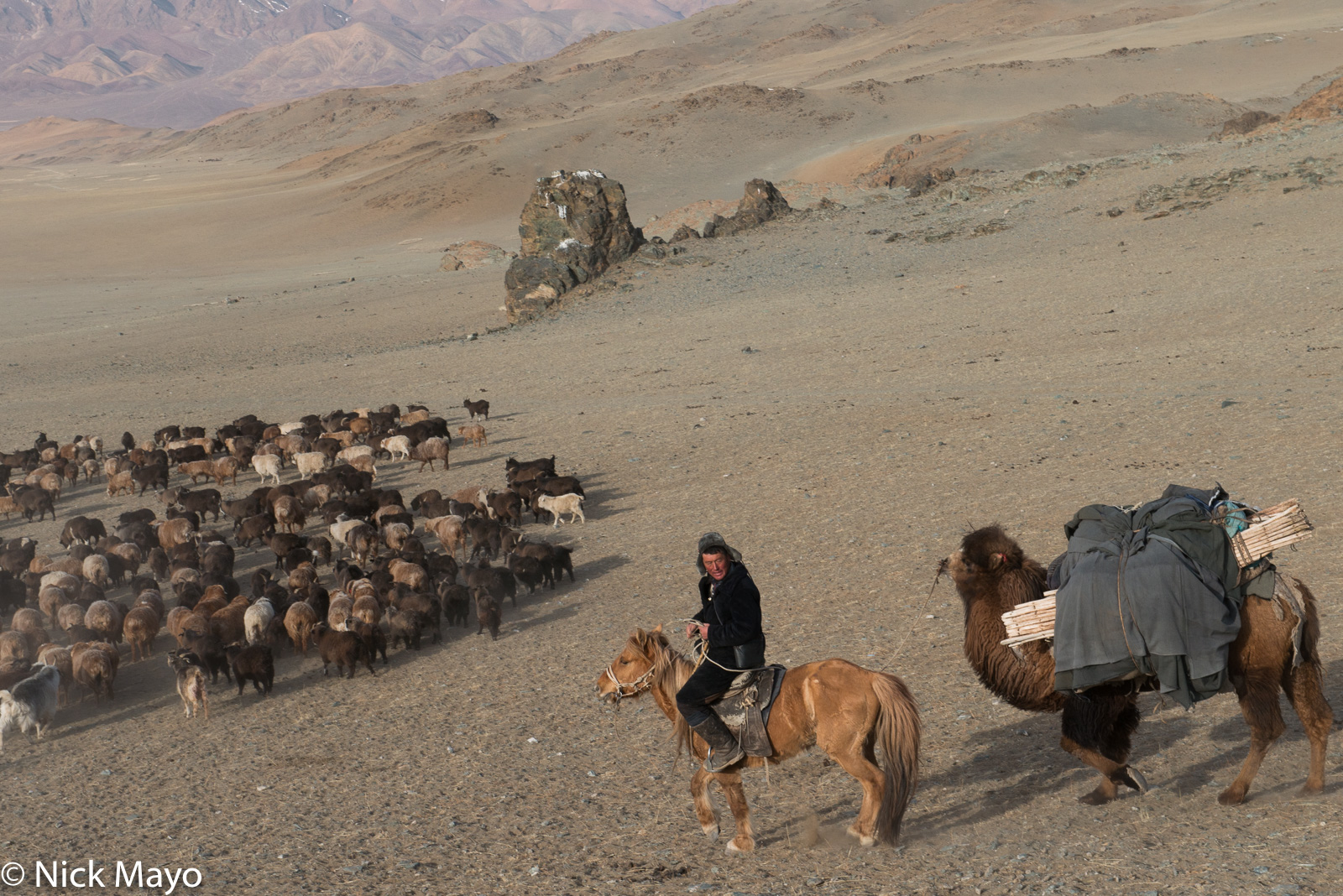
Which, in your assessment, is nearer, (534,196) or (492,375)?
(492,375)

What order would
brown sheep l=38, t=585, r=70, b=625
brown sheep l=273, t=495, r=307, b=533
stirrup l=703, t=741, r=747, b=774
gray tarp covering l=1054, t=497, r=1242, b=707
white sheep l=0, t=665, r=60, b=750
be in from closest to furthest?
1. gray tarp covering l=1054, t=497, r=1242, b=707
2. stirrup l=703, t=741, r=747, b=774
3. white sheep l=0, t=665, r=60, b=750
4. brown sheep l=38, t=585, r=70, b=625
5. brown sheep l=273, t=495, r=307, b=533

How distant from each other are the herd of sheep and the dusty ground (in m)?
0.39

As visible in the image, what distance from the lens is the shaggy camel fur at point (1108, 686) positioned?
6.05 metres

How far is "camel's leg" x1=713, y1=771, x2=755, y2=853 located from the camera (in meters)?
6.48

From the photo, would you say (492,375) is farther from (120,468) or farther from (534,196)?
(534,196)

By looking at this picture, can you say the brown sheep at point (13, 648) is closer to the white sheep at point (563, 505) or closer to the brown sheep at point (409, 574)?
the brown sheep at point (409, 574)

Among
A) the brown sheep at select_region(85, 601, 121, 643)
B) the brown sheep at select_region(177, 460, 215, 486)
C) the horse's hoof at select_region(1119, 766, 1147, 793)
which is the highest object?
the brown sheep at select_region(177, 460, 215, 486)

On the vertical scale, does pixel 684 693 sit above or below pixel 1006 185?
below

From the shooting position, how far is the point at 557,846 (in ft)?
22.2

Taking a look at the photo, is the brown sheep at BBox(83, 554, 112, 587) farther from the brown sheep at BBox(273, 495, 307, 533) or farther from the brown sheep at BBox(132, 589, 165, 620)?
the brown sheep at BBox(273, 495, 307, 533)

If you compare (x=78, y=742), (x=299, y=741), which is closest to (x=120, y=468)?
(x=78, y=742)

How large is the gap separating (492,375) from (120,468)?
9319 mm

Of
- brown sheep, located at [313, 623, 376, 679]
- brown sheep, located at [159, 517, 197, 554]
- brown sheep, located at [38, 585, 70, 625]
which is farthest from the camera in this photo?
brown sheep, located at [159, 517, 197, 554]

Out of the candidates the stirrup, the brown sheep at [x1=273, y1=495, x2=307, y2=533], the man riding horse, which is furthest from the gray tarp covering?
the brown sheep at [x1=273, y1=495, x2=307, y2=533]
